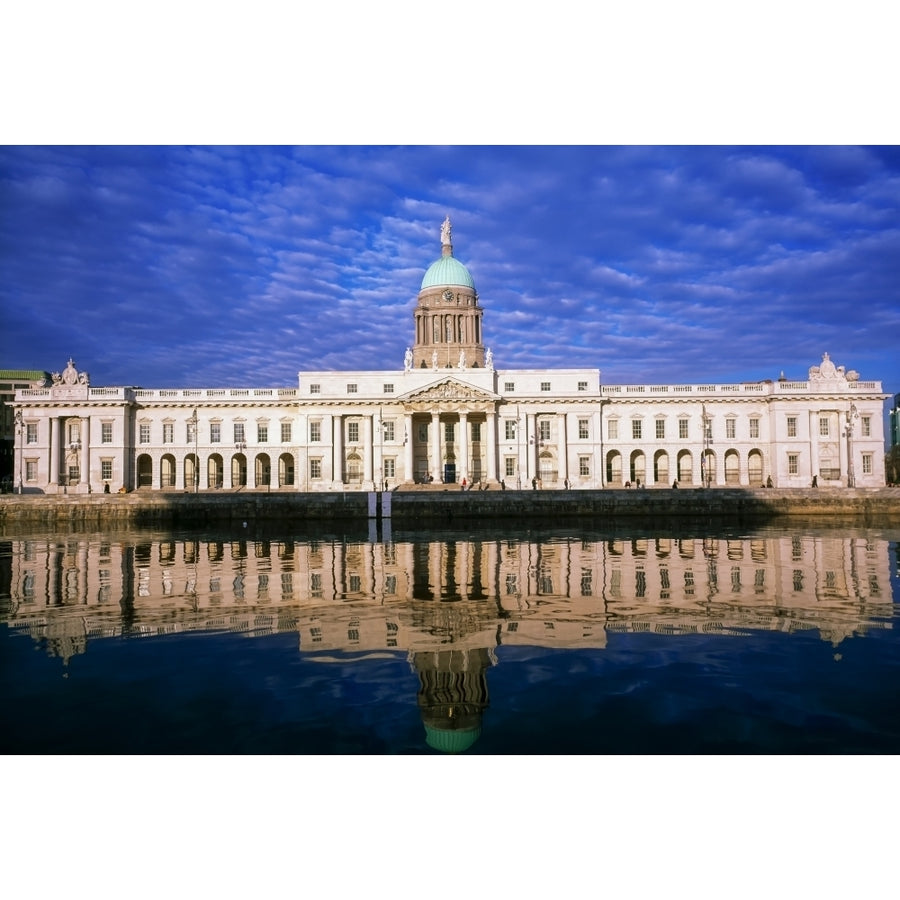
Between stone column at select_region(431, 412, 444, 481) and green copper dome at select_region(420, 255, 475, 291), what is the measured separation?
1949 cm

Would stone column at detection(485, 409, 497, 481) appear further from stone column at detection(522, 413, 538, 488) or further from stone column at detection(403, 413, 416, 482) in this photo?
stone column at detection(403, 413, 416, 482)

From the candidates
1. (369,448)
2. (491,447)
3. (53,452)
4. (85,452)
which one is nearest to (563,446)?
(491,447)

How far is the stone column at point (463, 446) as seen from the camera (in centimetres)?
6606

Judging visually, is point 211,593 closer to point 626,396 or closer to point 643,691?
point 643,691

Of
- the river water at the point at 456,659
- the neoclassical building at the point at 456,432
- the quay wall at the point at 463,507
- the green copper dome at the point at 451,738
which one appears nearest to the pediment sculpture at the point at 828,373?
the neoclassical building at the point at 456,432

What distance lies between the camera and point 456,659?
10281mm

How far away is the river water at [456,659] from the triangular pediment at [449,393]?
4505 centimetres

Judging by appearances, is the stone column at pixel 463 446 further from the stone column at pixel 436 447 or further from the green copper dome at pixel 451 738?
the green copper dome at pixel 451 738

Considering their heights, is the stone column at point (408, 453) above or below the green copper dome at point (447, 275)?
below

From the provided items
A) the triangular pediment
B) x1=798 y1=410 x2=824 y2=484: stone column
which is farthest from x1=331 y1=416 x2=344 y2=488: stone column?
x1=798 y1=410 x2=824 y2=484: stone column

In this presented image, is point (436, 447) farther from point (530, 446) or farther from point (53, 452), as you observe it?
point (53, 452)

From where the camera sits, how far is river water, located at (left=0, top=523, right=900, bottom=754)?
7574mm

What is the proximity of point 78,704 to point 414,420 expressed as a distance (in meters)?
59.8

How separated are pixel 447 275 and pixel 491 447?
23902mm
